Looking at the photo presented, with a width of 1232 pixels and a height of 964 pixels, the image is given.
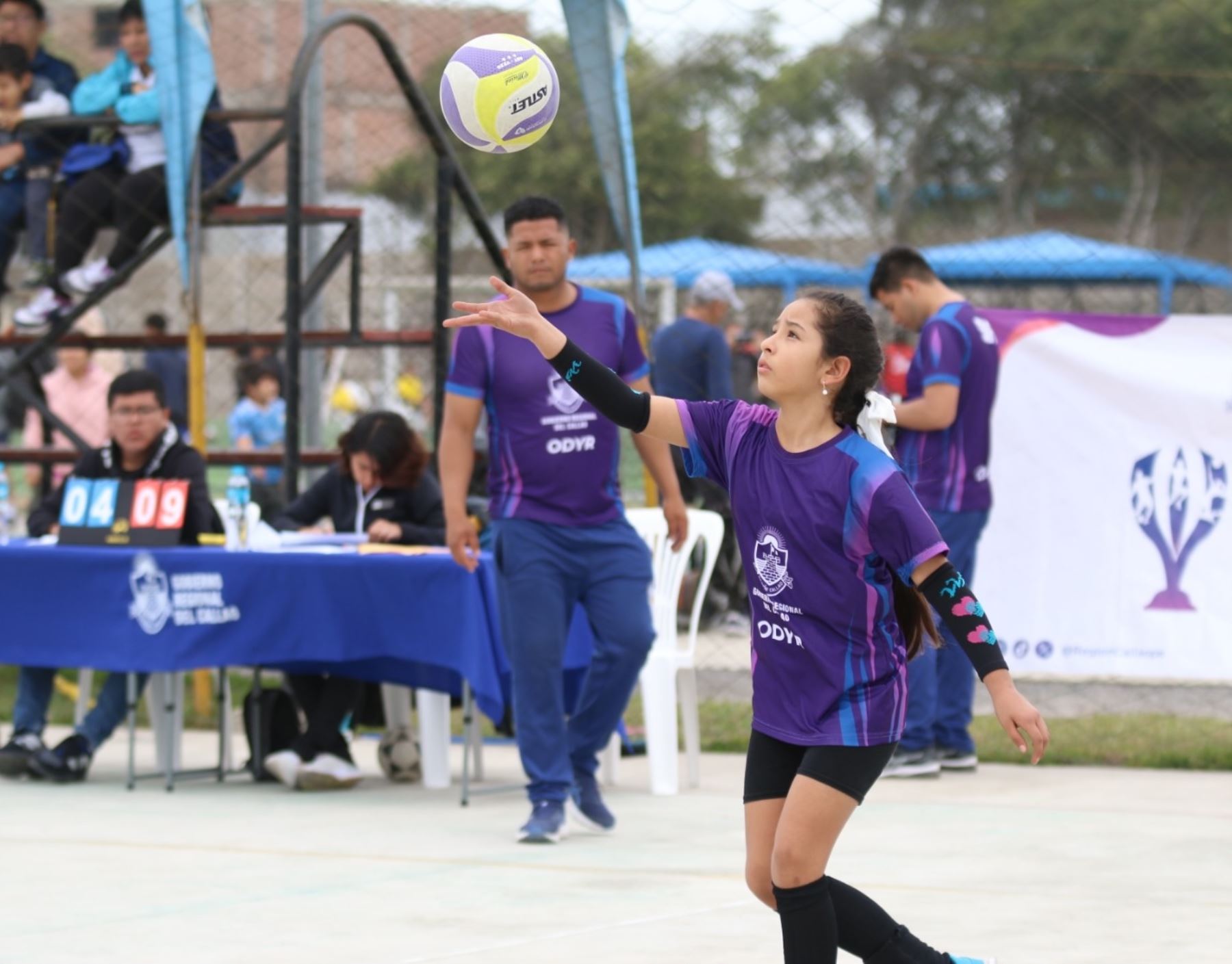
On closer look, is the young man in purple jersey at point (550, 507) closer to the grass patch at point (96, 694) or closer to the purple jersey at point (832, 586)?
the purple jersey at point (832, 586)

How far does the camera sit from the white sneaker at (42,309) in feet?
32.8

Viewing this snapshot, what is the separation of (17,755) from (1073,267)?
355 inches

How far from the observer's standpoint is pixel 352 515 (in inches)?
323

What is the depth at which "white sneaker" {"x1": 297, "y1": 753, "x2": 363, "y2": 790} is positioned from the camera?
7.61 meters

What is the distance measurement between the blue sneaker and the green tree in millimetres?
14120

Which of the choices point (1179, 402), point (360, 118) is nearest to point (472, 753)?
point (1179, 402)

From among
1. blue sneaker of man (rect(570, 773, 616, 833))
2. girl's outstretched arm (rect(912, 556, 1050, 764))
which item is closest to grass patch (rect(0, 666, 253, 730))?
blue sneaker of man (rect(570, 773, 616, 833))

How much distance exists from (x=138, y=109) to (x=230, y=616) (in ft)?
10.9

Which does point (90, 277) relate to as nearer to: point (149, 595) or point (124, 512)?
point (124, 512)

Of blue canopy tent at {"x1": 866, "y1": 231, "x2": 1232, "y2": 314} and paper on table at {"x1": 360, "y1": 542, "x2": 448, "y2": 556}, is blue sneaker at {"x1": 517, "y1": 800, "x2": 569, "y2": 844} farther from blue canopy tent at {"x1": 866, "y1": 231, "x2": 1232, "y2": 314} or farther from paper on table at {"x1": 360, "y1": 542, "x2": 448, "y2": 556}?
blue canopy tent at {"x1": 866, "y1": 231, "x2": 1232, "y2": 314}

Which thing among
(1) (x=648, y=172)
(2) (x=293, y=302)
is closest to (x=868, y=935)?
(2) (x=293, y=302)

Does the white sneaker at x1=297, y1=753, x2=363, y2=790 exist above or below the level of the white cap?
below

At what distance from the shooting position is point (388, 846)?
6449 millimetres

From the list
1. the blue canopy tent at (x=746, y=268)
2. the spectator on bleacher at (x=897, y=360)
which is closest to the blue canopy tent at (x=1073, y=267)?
the spectator on bleacher at (x=897, y=360)
